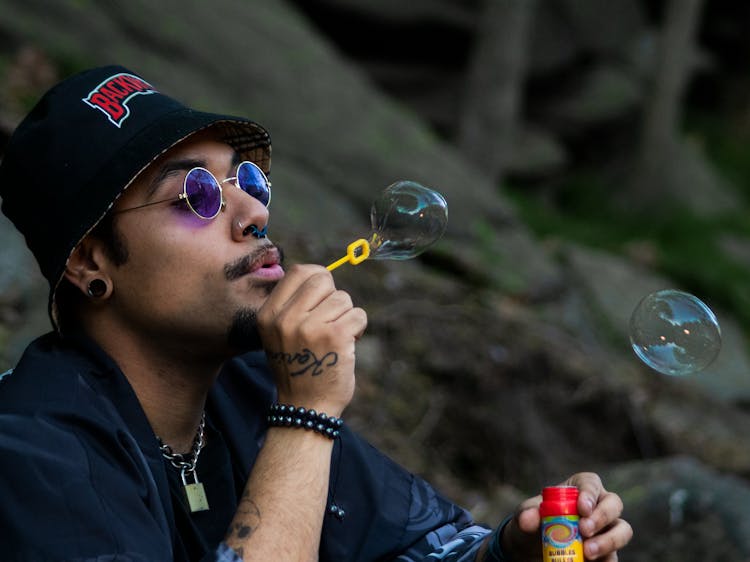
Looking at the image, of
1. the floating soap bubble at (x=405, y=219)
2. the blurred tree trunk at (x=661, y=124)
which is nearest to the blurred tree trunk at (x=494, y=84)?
the blurred tree trunk at (x=661, y=124)

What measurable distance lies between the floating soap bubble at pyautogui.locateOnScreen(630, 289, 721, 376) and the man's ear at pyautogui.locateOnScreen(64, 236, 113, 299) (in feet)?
4.73

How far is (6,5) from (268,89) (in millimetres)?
1979

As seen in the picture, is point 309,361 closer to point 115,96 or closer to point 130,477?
point 130,477

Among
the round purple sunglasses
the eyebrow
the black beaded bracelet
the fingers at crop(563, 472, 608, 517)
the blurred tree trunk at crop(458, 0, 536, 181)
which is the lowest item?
the blurred tree trunk at crop(458, 0, 536, 181)

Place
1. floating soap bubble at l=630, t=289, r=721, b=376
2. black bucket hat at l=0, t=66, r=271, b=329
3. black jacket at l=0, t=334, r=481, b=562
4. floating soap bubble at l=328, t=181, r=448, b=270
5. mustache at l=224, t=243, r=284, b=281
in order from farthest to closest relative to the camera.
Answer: floating soap bubble at l=328, t=181, r=448, b=270
floating soap bubble at l=630, t=289, r=721, b=376
mustache at l=224, t=243, r=284, b=281
black bucket hat at l=0, t=66, r=271, b=329
black jacket at l=0, t=334, r=481, b=562

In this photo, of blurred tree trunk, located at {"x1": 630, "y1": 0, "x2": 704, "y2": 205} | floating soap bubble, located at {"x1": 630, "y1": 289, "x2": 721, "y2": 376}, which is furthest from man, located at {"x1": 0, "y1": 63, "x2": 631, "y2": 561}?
blurred tree trunk, located at {"x1": 630, "y1": 0, "x2": 704, "y2": 205}

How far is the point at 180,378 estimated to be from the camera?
273 centimetres

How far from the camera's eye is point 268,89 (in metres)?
8.33

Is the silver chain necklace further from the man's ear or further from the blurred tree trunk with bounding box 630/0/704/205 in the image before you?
the blurred tree trunk with bounding box 630/0/704/205

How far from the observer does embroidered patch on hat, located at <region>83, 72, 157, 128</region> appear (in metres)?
2.62

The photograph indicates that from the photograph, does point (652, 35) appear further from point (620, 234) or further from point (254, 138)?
point (254, 138)

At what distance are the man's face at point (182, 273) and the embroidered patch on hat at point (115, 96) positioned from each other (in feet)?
0.51

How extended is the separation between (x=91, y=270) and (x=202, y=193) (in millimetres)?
330

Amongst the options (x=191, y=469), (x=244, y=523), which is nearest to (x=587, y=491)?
(x=244, y=523)
